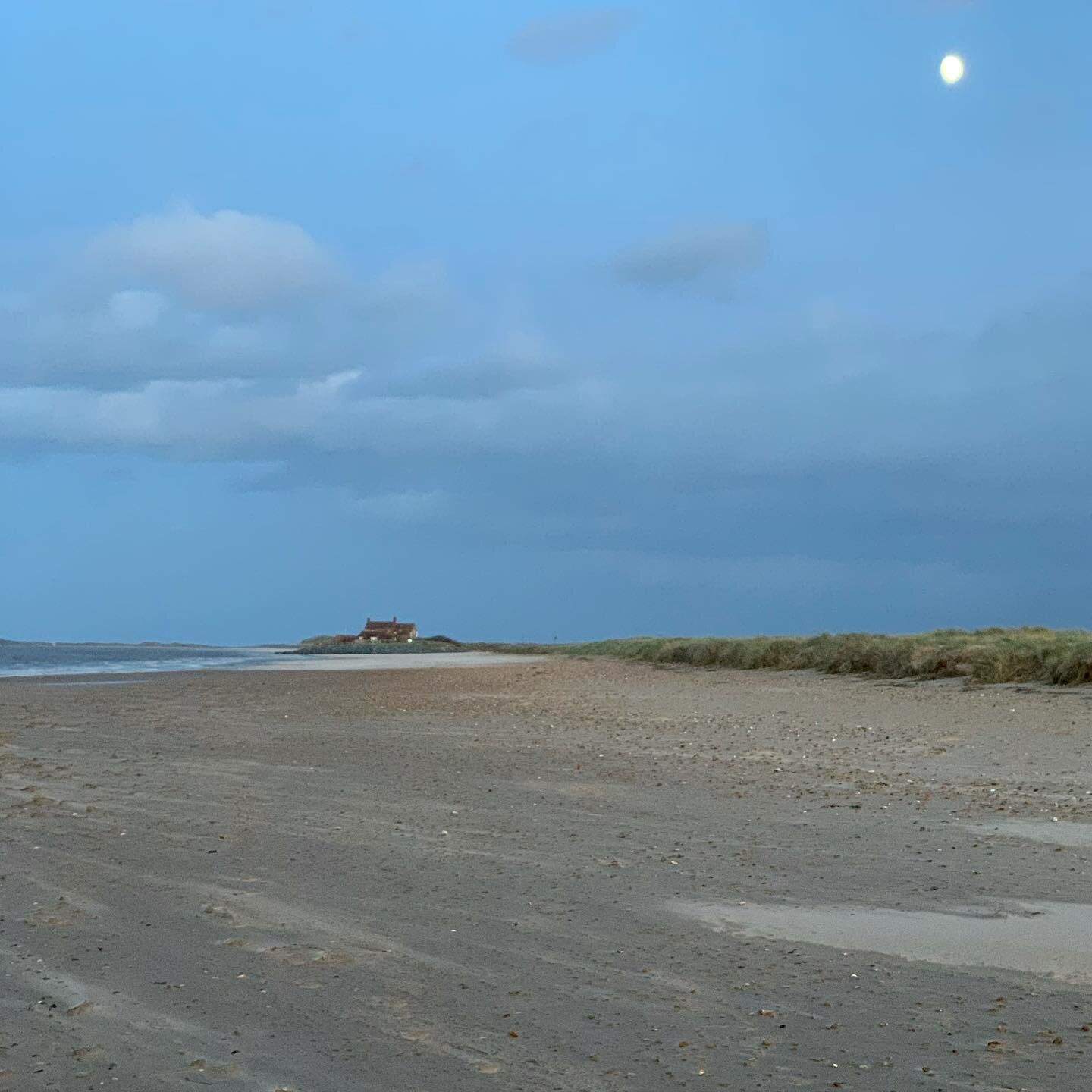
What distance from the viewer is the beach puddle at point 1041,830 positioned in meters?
8.26

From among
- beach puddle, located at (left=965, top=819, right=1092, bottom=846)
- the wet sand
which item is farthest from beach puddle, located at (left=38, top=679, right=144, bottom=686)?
beach puddle, located at (left=965, top=819, right=1092, bottom=846)

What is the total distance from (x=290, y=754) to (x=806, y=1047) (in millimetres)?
9474

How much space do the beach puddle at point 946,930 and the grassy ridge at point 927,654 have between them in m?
15.1

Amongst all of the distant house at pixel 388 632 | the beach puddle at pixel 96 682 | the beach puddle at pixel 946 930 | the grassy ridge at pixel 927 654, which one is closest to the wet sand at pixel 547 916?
the beach puddle at pixel 946 930

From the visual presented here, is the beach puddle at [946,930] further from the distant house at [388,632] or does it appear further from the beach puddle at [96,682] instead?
the distant house at [388,632]

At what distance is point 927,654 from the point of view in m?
24.5

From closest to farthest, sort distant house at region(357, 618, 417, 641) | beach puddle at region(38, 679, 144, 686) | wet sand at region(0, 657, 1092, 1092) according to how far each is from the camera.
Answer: wet sand at region(0, 657, 1092, 1092), beach puddle at region(38, 679, 144, 686), distant house at region(357, 618, 417, 641)

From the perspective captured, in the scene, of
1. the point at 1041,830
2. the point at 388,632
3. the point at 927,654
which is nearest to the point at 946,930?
the point at 1041,830

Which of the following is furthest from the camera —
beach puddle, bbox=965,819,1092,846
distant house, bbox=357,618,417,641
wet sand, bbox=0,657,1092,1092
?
distant house, bbox=357,618,417,641

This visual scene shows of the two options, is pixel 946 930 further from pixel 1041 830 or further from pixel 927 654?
pixel 927 654

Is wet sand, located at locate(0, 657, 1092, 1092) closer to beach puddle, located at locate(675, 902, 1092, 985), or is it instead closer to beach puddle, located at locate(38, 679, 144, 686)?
beach puddle, located at locate(675, 902, 1092, 985)

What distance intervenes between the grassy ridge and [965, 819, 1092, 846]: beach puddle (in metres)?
12.2

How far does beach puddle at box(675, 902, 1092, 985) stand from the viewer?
554 cm

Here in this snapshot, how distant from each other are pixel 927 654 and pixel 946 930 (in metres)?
19.2
